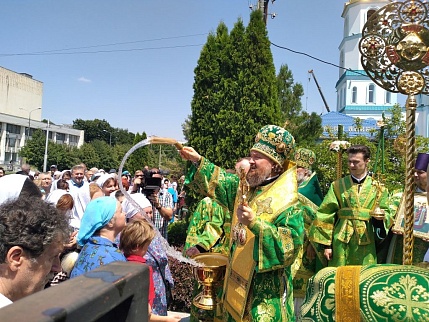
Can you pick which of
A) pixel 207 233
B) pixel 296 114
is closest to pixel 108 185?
pixel 207 233

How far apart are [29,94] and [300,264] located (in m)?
76.1

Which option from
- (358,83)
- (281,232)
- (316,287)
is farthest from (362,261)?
(358,83)

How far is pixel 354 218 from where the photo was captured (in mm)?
4520

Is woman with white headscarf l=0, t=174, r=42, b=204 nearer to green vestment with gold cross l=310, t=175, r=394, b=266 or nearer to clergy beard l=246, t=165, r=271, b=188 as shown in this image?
clergy beard l=246, t=165, r=271, b=188

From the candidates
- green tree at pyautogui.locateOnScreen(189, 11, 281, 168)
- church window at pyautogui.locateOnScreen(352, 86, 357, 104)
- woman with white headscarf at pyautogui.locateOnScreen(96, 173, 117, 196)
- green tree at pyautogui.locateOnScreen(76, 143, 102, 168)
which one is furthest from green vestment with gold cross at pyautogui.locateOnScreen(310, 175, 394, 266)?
green tree at pyautogui.locateOnScreen(76, 143, 102, 168)

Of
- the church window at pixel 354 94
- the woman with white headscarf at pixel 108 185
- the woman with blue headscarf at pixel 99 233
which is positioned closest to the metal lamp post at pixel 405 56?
the woman with blue headscarf at pixel 99 233

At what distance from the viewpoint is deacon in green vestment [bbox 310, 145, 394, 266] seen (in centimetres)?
448

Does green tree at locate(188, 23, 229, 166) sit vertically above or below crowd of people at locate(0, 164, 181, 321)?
above

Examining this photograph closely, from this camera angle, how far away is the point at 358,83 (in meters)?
48.6

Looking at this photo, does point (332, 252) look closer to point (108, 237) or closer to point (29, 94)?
point (108, 237)

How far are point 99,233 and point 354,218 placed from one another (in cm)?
281

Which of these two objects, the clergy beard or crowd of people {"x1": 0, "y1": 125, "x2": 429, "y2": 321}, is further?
the clergy beard

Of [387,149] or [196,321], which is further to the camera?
[387,149]

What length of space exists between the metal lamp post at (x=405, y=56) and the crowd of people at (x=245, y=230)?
0.70 metres
